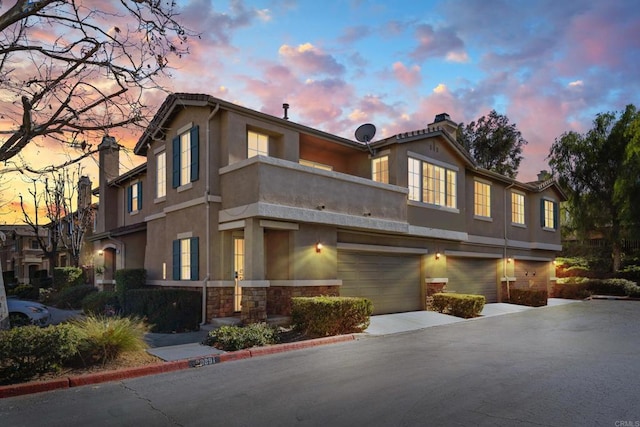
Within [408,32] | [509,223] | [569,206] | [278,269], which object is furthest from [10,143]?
[569,206]

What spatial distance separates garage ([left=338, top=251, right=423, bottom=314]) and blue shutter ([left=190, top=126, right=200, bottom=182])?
550cm

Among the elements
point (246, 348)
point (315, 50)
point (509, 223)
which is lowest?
point (246, 348)

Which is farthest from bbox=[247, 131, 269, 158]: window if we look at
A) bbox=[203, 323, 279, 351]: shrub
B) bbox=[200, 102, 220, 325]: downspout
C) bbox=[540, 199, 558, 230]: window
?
bbox=[540, 199, 558, 230]: window

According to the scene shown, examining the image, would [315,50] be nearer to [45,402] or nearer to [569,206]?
[45,402]

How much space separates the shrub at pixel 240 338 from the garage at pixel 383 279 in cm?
508

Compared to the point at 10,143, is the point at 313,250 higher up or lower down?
lower down

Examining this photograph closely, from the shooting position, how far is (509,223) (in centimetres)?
2539

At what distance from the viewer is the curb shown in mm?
7650

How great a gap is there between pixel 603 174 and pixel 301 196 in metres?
27.7

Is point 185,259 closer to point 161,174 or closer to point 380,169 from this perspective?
point 161,174

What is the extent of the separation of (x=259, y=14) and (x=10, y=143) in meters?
5.11

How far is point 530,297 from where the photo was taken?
2364 cm

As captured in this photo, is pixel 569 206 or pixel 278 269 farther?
pixel 569 206

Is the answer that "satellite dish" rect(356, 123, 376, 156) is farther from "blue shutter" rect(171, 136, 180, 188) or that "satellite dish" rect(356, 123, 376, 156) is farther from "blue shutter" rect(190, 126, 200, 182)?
"blue shutter" rect(171, 136, 180, 188)
